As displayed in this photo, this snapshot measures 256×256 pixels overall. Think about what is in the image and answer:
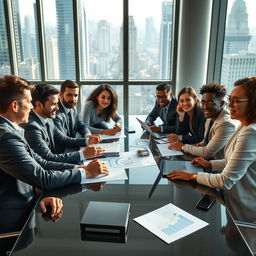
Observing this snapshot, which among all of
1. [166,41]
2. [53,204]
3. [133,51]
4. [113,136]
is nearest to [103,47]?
[133,51]

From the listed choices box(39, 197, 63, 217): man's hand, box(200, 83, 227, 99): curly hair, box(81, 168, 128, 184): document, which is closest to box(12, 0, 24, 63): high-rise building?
box(200, 83, 227, 99): curly hair

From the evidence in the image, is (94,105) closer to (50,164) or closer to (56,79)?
(50,164)

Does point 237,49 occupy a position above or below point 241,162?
above

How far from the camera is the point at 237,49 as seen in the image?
3.64 metres

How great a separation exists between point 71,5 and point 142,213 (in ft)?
13.9

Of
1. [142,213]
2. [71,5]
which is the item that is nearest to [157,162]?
[142,213]

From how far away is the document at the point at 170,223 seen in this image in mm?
1012

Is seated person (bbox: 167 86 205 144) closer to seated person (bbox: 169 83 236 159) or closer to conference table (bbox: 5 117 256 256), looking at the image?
seated person (bbox: 169 83 236 159)

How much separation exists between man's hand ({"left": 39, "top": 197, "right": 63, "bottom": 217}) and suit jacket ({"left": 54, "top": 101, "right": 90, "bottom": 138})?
118 cm

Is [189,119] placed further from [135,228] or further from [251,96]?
[135,228]

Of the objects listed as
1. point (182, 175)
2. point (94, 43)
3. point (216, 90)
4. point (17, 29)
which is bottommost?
point (182, 175)

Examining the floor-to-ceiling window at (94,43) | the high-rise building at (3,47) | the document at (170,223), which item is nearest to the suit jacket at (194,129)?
the document at (170,223)

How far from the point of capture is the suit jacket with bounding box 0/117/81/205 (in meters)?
1.26

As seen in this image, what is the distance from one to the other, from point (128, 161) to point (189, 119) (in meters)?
1.00
